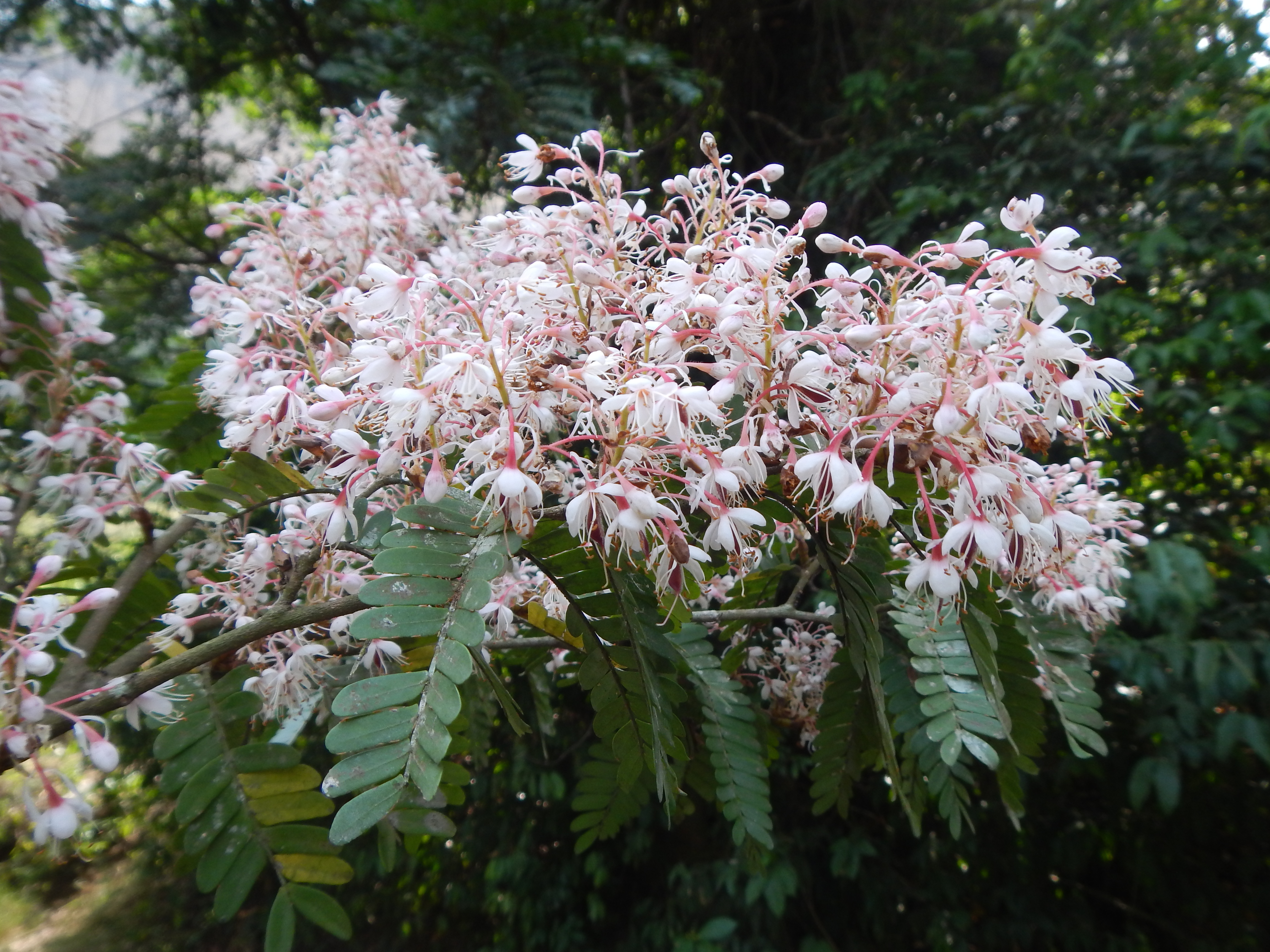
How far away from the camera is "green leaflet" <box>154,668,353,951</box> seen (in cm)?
59

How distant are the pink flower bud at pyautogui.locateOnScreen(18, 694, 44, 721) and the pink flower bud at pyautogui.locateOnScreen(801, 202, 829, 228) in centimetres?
73

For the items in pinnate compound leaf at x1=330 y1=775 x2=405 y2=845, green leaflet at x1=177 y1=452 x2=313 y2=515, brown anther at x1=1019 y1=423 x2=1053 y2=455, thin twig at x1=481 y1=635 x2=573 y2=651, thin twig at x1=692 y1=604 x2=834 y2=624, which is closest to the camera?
pinnate compound leaf at x1=330 y1=775 x2=405 y2=845

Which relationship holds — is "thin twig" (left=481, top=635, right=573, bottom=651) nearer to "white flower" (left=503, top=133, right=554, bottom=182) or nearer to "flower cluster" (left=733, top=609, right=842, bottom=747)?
"flower cluster" (left=733, top=609, right=842, bottom=747)

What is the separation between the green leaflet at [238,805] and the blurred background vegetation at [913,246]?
3.07 feet

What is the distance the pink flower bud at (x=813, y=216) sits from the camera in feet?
2.07

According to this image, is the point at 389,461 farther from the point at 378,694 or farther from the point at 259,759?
the point at 259,759

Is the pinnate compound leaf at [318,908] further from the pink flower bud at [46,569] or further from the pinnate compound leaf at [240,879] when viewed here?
the pink flower bud at [46,569]

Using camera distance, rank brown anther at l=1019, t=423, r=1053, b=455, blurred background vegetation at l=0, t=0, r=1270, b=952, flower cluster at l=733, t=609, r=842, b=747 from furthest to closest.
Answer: blurred background vegetation at l=0, t=0, r=1270, b=952
flower cluster at l=733, t=609, r=842, b=747
brown anther at l=1019, t=423, r=1053, b=455

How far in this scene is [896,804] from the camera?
2.18m

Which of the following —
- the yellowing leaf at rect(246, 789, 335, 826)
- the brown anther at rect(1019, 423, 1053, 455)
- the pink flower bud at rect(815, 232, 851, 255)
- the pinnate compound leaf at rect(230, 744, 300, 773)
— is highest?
the pink flower bud at rect(815, 232, 851, 255)

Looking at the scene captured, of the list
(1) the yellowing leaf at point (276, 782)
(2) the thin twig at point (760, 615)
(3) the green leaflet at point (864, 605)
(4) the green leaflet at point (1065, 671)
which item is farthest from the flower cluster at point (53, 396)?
(4) the green leaflet at point (1065, 671)

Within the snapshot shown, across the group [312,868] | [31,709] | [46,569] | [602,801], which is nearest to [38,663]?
[31,709]

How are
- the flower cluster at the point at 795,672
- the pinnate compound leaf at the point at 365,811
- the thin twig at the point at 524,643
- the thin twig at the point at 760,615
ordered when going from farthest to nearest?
the flower cluster at the point at 795,672, the thin twig at the point at 760,615, the thin twig at the point at 524,643, the pinnate compound leaf at the point at 365,811

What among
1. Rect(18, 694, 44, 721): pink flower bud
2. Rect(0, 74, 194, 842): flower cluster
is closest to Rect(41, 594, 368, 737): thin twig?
Rect(18, 694, 44, 721): pink flower bud
